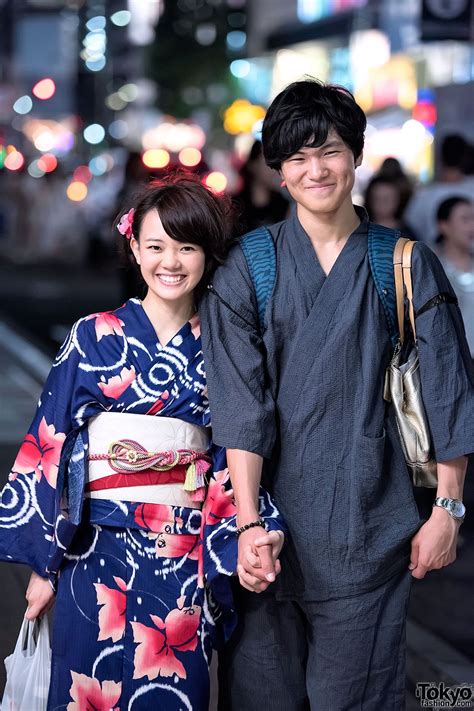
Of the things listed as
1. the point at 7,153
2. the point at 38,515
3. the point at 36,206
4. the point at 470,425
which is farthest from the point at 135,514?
the point at 7,153

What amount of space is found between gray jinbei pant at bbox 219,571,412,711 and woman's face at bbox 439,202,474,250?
4.12 metres

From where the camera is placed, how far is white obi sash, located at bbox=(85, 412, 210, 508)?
325cm

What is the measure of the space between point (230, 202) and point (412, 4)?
2070cm

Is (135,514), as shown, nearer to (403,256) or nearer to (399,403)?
(399,403)

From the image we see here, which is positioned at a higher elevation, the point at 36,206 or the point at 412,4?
the point at 412,4

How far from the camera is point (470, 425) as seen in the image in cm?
314

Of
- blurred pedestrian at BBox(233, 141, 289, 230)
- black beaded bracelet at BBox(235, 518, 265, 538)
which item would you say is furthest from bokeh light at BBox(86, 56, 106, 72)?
black beaded bracelet at BBox(235, 518, 265, 538)

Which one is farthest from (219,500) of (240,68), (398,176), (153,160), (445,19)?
(240,68)

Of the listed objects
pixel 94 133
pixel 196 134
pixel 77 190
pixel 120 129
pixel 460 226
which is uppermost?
pixel 120 129

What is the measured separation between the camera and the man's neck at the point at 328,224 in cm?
324

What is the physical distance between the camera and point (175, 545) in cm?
328

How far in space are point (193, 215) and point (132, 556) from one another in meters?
0.93

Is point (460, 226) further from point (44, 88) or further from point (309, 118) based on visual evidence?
point (44, 88)

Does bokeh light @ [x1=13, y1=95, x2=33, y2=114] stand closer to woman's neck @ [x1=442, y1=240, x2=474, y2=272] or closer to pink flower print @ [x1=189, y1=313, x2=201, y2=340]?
woman's neck @ [x1=442, y1=240, x2=474, y2=272]
